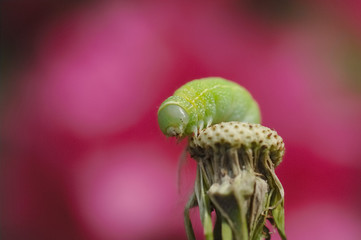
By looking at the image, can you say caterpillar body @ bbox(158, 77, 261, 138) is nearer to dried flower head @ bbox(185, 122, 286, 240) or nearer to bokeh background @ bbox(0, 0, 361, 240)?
dried flower head @ bbox(185, 122, 286, 240)

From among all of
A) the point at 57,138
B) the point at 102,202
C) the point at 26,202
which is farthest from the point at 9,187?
the point at 102,202

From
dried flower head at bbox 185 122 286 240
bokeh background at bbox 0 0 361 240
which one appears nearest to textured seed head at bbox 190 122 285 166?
dried flower head at bbox 185 122 286 240

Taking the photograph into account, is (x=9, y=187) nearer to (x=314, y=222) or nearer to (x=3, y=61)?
(x=3, y=61)

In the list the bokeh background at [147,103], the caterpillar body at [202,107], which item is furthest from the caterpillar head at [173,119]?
the bokeh background at [147,103]

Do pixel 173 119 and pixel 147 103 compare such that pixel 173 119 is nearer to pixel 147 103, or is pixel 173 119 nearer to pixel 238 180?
pixel 238 180

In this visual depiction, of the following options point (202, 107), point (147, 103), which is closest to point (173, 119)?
point (202, 107)
